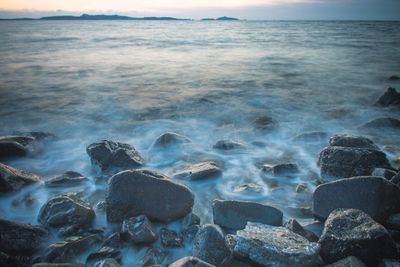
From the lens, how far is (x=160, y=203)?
7.50 ft

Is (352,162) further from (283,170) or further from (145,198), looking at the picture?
(145,198)

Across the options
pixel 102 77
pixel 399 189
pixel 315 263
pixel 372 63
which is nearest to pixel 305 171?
pixel 399 189

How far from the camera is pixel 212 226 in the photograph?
188 cm

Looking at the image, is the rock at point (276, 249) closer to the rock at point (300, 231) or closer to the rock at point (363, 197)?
the rock at point (300, 231)

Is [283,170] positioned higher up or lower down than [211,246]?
lower down

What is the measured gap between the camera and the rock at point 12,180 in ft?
9.23

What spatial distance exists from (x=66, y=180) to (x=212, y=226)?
2.15 metres

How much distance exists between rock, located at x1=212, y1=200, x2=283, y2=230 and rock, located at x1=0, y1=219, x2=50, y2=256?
57.7 inches

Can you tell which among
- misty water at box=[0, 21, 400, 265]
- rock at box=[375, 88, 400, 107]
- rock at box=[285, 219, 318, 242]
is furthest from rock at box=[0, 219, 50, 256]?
rock at box=[375, 88, 400, 107]

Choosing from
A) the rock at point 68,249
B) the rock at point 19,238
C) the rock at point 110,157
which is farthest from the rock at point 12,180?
the rock at point 68,249

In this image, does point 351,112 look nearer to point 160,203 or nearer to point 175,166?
point 175,166

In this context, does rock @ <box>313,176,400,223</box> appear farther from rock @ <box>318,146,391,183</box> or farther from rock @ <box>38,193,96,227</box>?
rock @ <box>38,193,96,227</box>

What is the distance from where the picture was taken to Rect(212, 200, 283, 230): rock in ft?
7.10

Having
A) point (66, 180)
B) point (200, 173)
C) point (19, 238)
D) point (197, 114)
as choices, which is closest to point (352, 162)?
point (200, 173)
